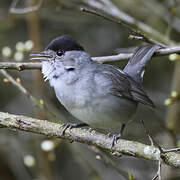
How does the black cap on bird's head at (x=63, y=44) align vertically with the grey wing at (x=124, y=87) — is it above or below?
above

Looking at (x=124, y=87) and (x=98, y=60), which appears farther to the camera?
(x=124, y=87)

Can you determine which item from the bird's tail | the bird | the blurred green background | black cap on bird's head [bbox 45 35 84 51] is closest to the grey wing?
the bird

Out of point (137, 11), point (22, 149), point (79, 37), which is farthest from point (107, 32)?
point (22, 149)

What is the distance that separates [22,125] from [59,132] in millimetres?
349

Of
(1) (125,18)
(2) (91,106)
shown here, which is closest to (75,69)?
(2) (91,106)

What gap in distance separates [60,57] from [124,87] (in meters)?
0.81

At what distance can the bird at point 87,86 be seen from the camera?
3602 mm

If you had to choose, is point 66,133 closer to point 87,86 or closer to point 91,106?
point 91,106

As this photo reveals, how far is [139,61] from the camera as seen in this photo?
4434mm

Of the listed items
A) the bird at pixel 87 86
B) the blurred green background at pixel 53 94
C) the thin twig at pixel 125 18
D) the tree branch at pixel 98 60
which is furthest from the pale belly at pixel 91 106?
the thin twig at pixel 125 18

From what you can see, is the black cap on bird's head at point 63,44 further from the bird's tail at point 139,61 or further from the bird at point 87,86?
the bird's tail at point 139,61

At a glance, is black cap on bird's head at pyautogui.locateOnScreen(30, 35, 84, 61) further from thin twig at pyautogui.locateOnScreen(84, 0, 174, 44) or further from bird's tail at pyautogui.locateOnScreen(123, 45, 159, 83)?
thin twig at pyautogui.locateOnScreen(84, 0, 174, 44)

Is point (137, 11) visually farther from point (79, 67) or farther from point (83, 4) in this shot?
point (79, 67)

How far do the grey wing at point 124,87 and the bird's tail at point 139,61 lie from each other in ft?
0.76
